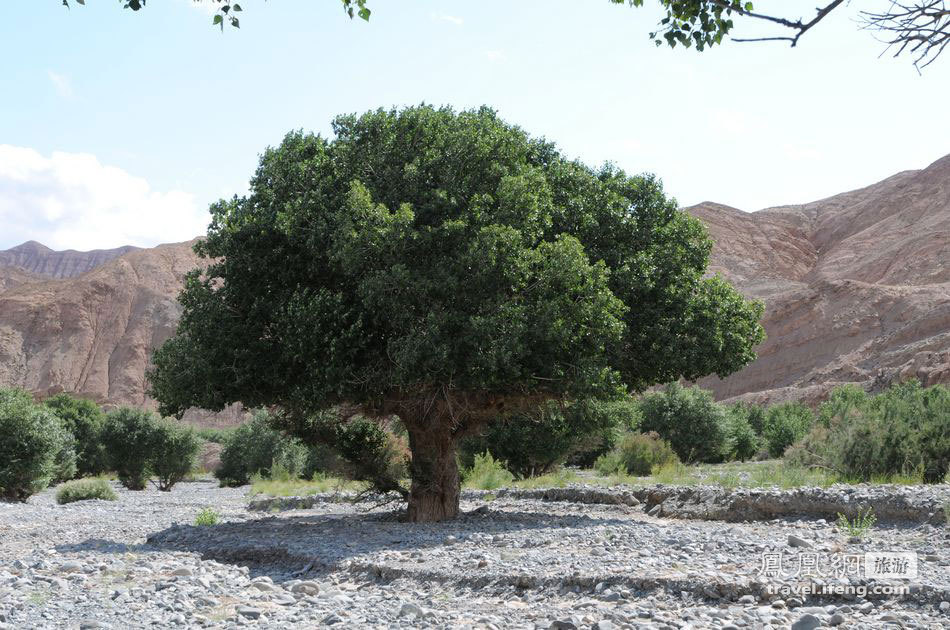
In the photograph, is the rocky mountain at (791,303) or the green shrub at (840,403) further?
the rocky mountain at (791,303)

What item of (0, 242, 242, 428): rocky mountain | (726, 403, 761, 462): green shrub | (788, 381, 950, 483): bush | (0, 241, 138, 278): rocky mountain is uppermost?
(0, 241, 138, 278): rocky mountain

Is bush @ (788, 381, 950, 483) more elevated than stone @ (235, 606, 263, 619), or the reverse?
bush @ (788, 381, 950, 483)

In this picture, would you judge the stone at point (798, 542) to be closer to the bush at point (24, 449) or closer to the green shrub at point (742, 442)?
the bush at point (24, 449)

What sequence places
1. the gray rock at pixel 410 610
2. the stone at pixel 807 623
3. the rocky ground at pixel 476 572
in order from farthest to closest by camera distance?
the gray rock at pixel 410 610
the rocky ground at pixel 476 572
the stone at pixel 807 623

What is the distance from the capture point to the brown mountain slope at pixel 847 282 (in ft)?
195

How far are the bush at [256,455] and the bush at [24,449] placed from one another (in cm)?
1382

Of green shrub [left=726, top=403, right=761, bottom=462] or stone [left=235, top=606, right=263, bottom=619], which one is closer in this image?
stone [left=235, top=606, right=263, bottom=619]

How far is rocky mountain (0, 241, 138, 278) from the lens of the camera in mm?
153000

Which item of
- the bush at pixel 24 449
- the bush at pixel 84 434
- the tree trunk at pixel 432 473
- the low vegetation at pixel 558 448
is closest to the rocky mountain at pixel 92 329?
the bush at pixel 84 434

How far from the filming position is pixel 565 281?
12320mm

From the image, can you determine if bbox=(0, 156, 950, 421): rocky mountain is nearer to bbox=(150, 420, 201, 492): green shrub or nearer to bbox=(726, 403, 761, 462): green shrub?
bbox=(726, 403, 761, 462): green shrub

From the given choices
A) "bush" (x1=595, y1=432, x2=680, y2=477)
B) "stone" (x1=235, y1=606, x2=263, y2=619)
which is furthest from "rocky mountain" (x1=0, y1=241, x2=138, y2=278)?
"stone" (x1=235, y1=606, x2=263, y2=619)

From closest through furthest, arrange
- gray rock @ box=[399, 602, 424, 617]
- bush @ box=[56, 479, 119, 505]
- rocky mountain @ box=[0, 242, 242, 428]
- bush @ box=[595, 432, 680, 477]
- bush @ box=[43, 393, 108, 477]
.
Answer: gray rock @ box=[399, 602, 424, 617] < bush @ box=[56, 479, 119, 505] < bush @ box=[595, 432, 680, 477] < bush @ box=[43, 393, 108, 477] < rocky mountain @ box=[0, 242, 242, 428]

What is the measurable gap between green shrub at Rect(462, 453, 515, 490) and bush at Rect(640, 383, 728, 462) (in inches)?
493
